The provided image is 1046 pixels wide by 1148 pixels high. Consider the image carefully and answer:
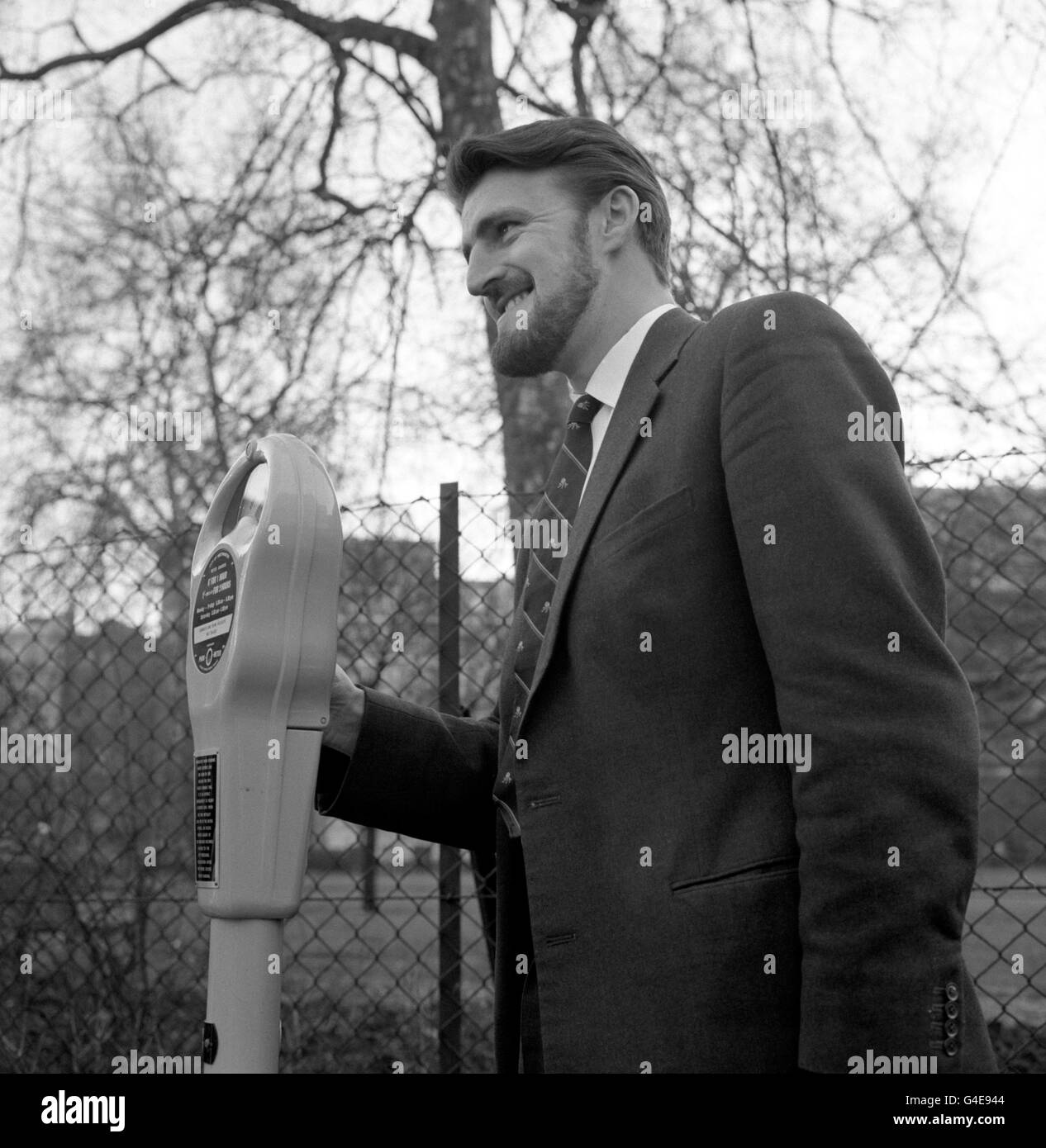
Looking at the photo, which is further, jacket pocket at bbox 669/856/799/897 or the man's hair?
the man's hair

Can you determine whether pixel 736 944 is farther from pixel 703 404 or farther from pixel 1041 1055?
pixel 1041 1055

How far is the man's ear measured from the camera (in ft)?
6.44

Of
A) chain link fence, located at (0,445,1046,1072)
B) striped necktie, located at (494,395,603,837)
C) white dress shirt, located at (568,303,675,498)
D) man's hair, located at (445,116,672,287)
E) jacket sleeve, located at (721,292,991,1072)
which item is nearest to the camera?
jacket sleeve, located at (721,292,991,1072)

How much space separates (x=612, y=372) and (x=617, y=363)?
2 centimetres

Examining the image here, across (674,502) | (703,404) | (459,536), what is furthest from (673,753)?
(459,536)

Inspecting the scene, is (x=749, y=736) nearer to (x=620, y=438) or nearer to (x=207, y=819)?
(x=620, y=438)

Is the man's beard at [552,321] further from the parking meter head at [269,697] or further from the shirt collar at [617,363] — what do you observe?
the parking meter head at [269,697]

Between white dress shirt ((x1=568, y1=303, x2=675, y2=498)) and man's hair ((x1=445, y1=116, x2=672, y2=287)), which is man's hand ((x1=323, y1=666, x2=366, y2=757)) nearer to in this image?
white dress shirt ((x1=568, y1=303, x2=675, y2=498))

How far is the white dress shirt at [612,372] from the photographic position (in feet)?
6.09

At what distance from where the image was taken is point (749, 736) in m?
1.51

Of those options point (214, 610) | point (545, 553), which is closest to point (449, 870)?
point (545, 553)

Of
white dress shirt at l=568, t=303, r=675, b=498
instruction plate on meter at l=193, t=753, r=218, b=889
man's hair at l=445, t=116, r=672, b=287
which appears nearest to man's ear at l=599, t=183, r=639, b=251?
man's hair at l=445, t=116, r=672, b=287

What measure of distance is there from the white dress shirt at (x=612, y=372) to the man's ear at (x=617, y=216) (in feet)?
0.48

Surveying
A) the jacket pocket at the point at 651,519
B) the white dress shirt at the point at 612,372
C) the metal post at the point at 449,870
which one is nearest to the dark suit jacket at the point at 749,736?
the jacket pocket at the point at 651,519
